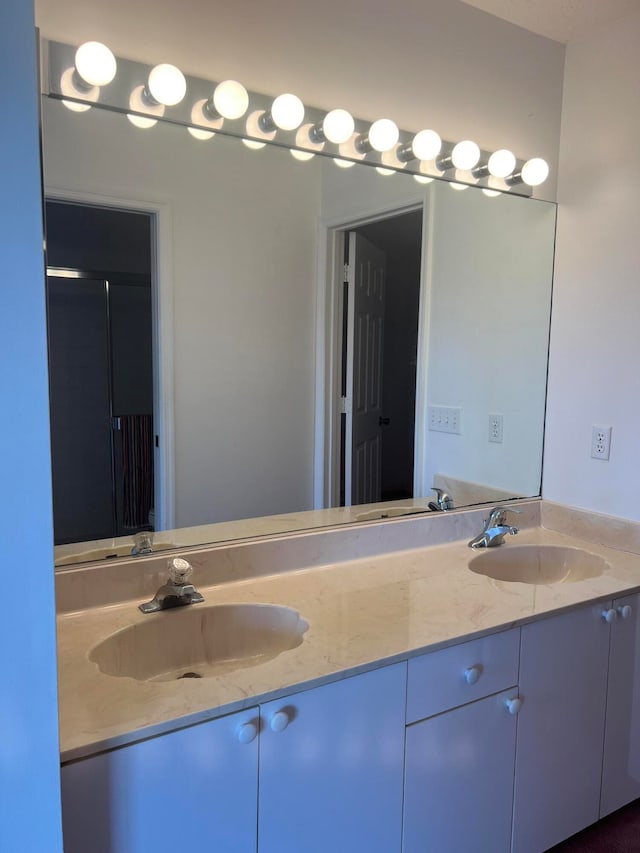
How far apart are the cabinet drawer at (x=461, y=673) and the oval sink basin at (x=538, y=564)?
0.47 m

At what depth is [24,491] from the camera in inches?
34.4

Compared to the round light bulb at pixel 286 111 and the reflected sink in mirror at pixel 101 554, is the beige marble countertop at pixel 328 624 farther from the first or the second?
the round light bulb at pixel 286 111

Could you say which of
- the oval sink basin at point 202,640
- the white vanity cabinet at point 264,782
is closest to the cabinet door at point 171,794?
the white vanity cabinet at point 264,782

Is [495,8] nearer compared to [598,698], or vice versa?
[598,698]

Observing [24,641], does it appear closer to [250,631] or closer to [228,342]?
[250,631]

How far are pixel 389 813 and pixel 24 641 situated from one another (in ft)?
2.92

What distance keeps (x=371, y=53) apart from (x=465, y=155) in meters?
0.40

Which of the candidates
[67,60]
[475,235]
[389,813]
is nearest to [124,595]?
[389,813]

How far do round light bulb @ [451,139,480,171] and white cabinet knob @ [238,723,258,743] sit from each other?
1.64 m

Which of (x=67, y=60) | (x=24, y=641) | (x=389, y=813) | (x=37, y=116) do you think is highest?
(x=67, y=60)

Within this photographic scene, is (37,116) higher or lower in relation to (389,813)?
higher

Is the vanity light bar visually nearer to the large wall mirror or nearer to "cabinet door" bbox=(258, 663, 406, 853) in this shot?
the large wall mirror

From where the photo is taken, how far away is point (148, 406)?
160cm

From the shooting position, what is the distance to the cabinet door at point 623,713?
176cm
